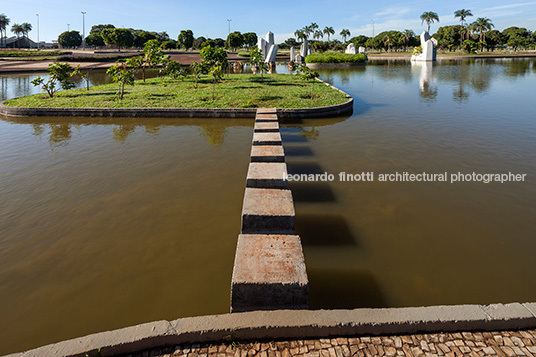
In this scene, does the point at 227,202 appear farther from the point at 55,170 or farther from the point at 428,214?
the point at 55,170

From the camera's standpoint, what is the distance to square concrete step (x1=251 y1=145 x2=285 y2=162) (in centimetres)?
761

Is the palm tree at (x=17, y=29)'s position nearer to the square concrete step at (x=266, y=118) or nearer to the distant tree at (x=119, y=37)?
the distant tree at (x=119, y=37)

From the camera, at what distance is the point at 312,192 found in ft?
24.2

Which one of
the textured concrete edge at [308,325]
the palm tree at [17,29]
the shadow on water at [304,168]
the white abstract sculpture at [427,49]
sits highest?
the palm tree at [17,29]

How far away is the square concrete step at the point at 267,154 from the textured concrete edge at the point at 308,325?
176 inches

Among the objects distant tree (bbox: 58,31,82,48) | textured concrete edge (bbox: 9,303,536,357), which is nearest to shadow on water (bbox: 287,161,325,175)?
textured concrete edge (bbox: 9,303,536,357)

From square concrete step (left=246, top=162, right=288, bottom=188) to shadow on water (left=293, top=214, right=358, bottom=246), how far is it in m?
0.80

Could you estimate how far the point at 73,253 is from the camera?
520cm

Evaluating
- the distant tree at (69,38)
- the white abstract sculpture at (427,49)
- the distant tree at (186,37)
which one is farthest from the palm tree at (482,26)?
the distant tree at (69,38)

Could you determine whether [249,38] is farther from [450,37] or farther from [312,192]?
[312,192]

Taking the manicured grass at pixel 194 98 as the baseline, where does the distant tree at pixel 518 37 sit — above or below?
above

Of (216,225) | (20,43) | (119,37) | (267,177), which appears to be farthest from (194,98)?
(20,43)

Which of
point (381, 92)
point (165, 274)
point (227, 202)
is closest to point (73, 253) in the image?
point (165, 274)

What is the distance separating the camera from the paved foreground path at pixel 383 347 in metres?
3.21
